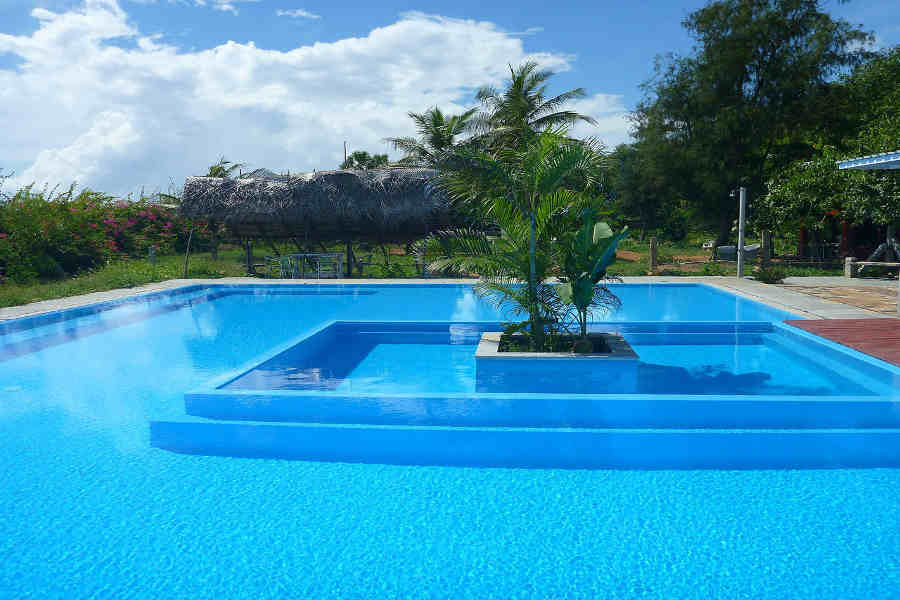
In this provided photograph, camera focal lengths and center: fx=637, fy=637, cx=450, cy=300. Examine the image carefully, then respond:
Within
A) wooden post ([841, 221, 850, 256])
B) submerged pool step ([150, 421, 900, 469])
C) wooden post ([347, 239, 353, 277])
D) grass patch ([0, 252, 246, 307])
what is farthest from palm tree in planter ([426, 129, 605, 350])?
wooden post ([841, 221, 850, 256])

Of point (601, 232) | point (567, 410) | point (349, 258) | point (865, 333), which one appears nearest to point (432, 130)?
point (349, 258)

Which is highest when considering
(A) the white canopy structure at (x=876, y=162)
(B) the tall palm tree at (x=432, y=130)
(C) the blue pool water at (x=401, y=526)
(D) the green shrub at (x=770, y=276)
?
(B) the tall palm tree at (x=432, y=130)

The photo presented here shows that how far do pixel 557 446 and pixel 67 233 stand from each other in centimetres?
1449

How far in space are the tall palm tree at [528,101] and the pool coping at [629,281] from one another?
21.9ft

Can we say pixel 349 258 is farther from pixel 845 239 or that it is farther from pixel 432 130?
pixel 845 239

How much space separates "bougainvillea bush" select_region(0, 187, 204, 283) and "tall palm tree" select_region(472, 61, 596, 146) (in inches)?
415

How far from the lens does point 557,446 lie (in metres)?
4.06

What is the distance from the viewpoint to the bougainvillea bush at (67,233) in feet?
43.9

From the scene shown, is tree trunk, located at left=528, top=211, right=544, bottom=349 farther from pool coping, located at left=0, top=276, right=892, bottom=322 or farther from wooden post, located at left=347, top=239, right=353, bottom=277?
wooden post, located at left=347, top=239, right=353, bottom=277

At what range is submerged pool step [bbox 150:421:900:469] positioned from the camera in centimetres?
398

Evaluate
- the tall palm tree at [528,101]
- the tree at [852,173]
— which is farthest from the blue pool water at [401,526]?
the tall palm tree at [528,101]

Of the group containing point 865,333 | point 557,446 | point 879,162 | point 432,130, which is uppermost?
point 432,130

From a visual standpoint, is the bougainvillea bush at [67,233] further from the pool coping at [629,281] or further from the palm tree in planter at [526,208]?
the palm tree in planter at [526,208]

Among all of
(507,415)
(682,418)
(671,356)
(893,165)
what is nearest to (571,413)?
(507,415)
